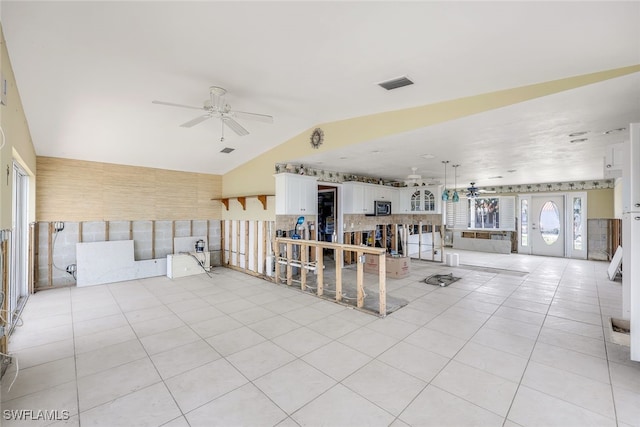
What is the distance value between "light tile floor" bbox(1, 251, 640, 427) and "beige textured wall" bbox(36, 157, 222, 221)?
1845 mm

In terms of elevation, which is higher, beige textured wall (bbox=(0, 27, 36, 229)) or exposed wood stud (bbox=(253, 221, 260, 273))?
beige textured wall (bbox=(0, 27, 36, 229))

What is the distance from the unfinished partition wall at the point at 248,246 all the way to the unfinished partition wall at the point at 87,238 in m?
0.76

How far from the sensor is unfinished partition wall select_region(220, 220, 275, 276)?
6.36 m

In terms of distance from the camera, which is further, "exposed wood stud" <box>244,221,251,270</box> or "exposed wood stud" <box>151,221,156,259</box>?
"exposed wood stud" <box>244,221,251,270</box>

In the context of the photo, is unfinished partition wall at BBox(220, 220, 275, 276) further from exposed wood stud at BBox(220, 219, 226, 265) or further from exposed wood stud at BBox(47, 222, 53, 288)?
exposed wood stud at BBox(47, 222, 53, 288)

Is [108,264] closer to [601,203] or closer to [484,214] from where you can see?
[484,214]

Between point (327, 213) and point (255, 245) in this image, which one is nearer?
point (255, 245)

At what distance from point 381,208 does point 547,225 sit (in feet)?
20.8

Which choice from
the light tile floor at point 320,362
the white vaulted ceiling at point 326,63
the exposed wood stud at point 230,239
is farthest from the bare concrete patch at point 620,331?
the exposed wood stud at point 230,239

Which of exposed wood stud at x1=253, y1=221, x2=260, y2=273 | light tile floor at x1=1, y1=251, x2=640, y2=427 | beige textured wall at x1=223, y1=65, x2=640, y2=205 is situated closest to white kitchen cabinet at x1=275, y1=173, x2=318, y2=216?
beige textured wall at x1=223, y1=65, x2=640, y2=205

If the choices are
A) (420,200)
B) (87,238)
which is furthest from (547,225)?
(87,238)

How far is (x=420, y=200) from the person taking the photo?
8.50 metres

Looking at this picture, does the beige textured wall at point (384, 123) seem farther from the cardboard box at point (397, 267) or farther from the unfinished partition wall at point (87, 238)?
the cardboard box at point (397, 267)

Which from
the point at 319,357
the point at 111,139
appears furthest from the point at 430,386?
the point at 111,139
